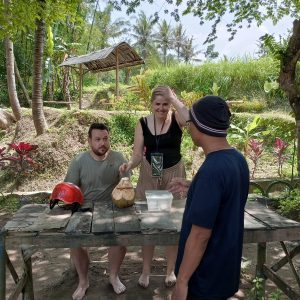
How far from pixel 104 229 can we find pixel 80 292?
128cm

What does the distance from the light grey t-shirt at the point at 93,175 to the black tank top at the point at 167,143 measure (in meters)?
0.34

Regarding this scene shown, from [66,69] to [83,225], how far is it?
1705cm

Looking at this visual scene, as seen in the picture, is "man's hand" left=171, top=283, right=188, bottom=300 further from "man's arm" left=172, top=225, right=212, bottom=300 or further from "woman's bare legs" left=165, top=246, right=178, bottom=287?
"woman's bare legs" left=165, top=246, right=178, bottom=287

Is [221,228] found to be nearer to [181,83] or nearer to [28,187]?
[28,187]

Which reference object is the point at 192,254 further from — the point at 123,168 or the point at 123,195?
the point at 123,168

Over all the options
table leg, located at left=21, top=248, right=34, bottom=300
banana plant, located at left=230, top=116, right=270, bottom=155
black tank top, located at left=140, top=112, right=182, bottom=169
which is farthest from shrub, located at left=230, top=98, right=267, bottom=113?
table leg, located at left=21, top=248, right=34, bottom=300

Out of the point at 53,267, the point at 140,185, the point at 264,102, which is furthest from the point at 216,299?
the point at 264,102

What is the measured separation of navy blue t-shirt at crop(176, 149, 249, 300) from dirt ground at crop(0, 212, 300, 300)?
4.51 feet

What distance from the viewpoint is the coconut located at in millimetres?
2824

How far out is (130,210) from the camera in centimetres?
279

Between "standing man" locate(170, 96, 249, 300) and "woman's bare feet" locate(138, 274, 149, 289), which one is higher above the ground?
"standing man" locate(170, 96, 249, 300)

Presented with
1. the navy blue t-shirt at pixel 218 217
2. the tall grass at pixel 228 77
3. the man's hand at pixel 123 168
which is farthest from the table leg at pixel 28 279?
the tall grass at pixel 228 77

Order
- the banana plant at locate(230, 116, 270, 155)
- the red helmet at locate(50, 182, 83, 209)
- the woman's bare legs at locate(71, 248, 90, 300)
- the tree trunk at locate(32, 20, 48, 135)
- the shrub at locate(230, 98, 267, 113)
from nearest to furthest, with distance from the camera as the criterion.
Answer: the red helmet at locate(50, 182, 83, 209)
the woman's bare legs at locate(71, 248, 90, 300)
the tree trunk at locate(32, 20, 48, 135)
the banana plant at locate(230, 116, 270, 155)
the shrub at locate(230, 98, 267, 113)

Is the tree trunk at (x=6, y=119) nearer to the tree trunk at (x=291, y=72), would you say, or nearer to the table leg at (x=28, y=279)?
the tree trunk at (x=291, y=72)
